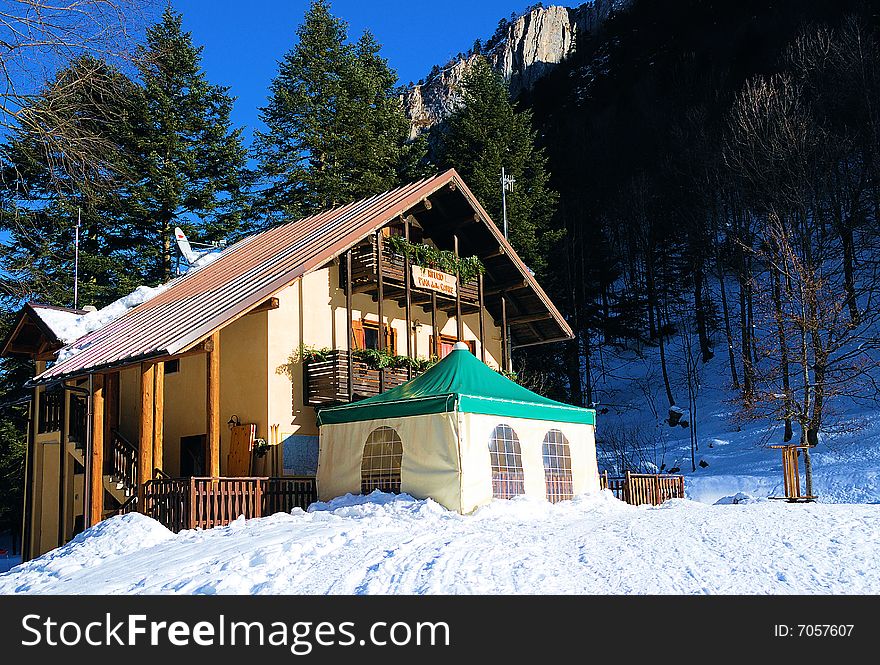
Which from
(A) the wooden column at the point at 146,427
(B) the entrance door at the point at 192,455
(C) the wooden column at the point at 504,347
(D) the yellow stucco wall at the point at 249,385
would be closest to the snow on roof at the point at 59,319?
(D) the yellow stucco wall at the point at 249,385

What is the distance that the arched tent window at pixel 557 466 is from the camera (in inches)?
704

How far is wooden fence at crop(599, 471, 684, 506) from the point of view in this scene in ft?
67.4

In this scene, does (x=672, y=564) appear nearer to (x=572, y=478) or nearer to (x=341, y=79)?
(x=572, y=478)

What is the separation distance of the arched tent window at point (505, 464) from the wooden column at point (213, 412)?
5239mm

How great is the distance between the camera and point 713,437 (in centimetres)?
3241

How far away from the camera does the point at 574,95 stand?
211ft

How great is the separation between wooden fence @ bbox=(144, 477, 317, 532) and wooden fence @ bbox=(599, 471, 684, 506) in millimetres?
7581

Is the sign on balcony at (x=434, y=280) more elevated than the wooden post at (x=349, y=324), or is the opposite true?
the sign on balcony at (x=434, y=280)

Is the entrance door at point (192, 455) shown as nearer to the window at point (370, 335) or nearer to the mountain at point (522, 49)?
the window at point (370, 335)

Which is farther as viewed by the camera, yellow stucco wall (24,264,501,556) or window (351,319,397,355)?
window (351,319,397,355)

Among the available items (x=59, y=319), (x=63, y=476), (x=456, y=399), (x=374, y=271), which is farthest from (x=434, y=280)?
(x=63, y=476)

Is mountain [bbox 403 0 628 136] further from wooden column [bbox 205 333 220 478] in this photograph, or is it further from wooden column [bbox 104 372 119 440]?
wooden column [bbox 205 333 220 478]

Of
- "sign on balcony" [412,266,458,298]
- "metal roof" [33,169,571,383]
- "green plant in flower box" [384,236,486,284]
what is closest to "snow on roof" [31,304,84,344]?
"metal roof" [33,169,571,383]
